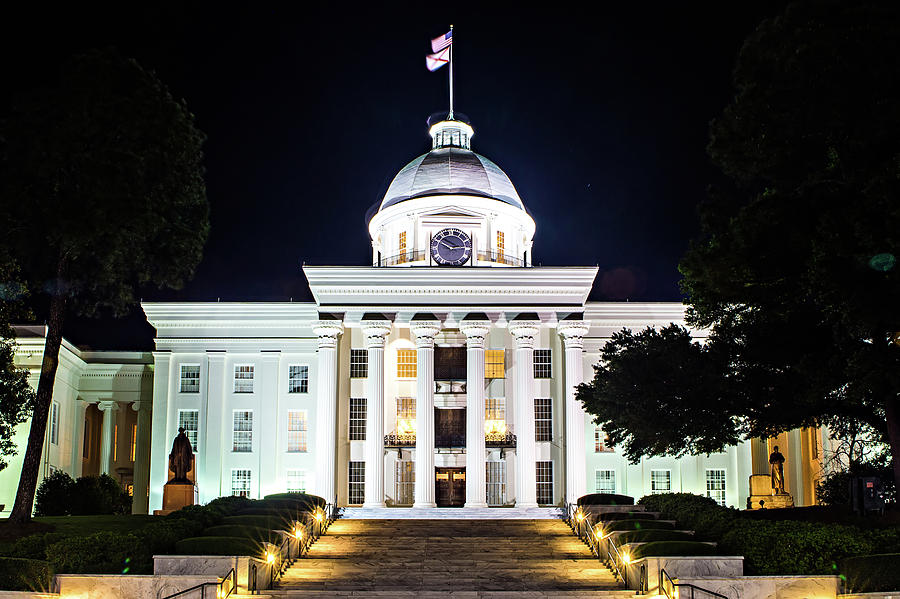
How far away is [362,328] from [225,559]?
24.1m

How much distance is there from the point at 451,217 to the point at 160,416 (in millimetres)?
17312

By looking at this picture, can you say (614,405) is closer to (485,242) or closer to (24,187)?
(24,187)

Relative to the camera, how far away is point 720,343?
28.2m

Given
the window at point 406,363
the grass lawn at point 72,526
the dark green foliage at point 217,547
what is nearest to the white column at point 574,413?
the window at point 406,363

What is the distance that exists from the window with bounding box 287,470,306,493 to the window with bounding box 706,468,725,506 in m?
19.0

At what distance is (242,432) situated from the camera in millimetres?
51969

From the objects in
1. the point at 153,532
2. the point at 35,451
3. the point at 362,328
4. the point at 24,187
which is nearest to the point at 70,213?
the point at 24,187

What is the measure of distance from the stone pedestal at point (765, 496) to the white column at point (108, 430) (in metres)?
31.7

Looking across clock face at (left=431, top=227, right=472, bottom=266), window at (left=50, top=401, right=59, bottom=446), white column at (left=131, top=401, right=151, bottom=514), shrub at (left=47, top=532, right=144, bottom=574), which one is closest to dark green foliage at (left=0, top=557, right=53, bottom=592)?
shrub at (left=47, top=532, right=144, bottom=574)

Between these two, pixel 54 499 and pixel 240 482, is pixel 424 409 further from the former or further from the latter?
pixel 54 499

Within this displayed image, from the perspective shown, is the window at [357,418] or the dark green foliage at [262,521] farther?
the window at [357,418]

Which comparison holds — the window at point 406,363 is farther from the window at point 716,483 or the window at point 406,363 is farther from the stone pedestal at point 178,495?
the stone pedestal at point 178,495

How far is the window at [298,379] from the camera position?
52.1 meters

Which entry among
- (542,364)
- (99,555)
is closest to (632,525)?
(99,555)
